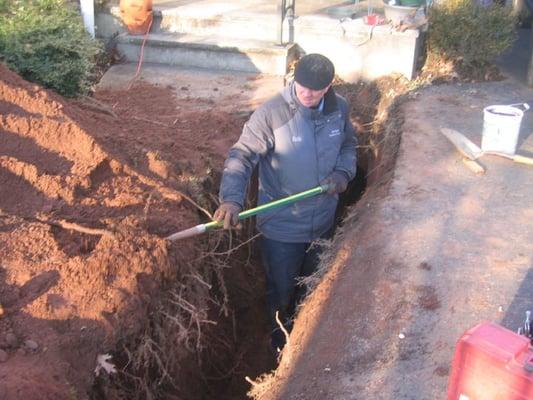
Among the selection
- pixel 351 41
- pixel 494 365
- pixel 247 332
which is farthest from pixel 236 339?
pixel 351 41

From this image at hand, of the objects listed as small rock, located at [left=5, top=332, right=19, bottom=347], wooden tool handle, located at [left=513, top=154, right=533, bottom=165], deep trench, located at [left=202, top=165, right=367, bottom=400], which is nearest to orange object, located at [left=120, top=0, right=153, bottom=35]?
deep trench, located at [left=202, top=165, right=367, bottom=400]

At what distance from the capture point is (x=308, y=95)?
445cm

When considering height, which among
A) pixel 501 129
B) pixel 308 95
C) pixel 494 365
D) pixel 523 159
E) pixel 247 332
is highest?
pixel 308 95

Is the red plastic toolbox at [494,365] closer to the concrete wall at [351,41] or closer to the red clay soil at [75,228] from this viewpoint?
the red clay soil at [75,228]

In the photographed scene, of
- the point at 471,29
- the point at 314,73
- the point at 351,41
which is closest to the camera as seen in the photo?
the point at 314,73

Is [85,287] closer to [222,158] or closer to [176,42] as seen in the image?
[222,158]

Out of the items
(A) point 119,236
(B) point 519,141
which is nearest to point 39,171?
(A) point 119,236

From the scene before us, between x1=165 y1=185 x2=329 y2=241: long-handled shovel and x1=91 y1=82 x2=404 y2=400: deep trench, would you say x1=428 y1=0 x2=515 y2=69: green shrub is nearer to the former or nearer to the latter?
x1=91 y1=82 x2=404 y2=400: deep trench

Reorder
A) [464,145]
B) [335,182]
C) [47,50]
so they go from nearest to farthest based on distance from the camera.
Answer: [335,182], [464,145], [47,50]

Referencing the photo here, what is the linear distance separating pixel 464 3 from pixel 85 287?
603cm

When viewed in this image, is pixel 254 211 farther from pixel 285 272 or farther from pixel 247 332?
pixel 247 332

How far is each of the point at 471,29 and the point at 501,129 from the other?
2.59 meters

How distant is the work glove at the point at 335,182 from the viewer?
4.68 m

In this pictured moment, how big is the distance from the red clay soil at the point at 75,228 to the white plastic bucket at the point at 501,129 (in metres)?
2.38
